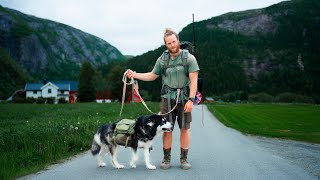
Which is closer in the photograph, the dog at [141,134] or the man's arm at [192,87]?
the dog at [141,134]

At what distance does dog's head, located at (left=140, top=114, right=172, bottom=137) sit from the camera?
7.52 meters

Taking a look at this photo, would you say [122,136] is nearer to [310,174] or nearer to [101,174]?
[101,174]

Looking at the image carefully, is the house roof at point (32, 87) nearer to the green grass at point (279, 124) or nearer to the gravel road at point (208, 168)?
the green grass at point (279, 124)

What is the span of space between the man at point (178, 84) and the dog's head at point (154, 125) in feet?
1.51

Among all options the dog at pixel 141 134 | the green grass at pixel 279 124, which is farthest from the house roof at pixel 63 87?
the dog at pixel 141 134

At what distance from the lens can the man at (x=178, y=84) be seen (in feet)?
25.9

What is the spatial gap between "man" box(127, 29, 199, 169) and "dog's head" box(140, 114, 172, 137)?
1.51ft

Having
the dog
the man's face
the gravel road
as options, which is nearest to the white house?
the gravel road

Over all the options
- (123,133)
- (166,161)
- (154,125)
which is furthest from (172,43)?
(166,161)

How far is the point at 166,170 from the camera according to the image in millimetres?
7773

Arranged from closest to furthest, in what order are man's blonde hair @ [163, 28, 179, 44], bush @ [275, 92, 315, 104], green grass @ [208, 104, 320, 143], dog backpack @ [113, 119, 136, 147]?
dog backpack @ [113, 119, 136, 147] < man's blonde hair @ [163, 28, 179, 44] < green grass @ [208, 104, 320, 143] < bush @ [275, 92, 315, 104]

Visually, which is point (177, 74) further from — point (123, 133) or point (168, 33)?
point (123, 133)

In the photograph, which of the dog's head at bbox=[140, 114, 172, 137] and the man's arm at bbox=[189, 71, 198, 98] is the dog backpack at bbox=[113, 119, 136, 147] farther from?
the man's arm at bbox=[189, 71, 198, 98]

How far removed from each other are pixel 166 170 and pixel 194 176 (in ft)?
2.43
